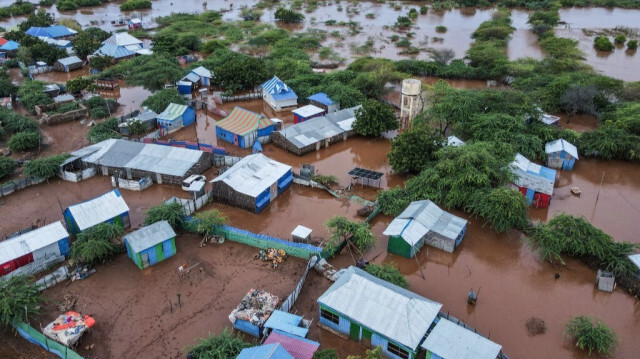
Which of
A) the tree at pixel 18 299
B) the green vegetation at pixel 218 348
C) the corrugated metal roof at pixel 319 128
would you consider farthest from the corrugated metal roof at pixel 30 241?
the corrugated metal roof at pixel 319 128

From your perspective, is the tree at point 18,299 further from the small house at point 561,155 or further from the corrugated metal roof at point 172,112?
the small house at point 561,155

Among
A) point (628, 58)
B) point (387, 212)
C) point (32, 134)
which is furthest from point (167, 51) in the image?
point (628, 58)

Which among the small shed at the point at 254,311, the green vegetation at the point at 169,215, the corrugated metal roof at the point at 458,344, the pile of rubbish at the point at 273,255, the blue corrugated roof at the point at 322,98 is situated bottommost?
the pile of rubbish at the point at 273,255

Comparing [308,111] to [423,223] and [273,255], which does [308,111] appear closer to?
[423,223]

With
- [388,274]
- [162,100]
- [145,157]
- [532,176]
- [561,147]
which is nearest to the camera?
[388,274]

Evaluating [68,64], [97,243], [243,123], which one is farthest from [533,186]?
[68,64]

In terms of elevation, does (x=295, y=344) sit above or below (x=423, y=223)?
below
